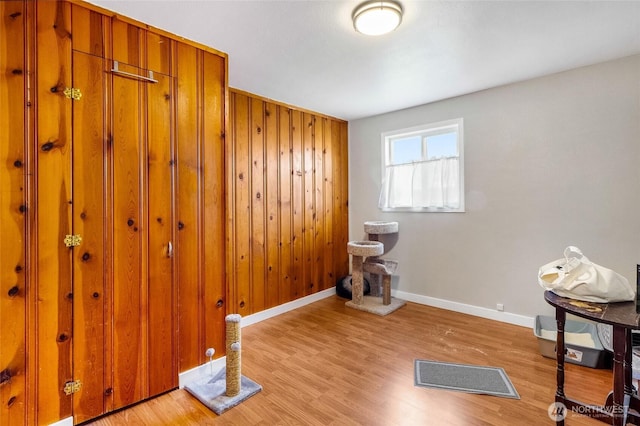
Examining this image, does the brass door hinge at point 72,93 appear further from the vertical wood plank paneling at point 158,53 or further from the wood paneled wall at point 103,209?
the vertical wood plank paneling at point 158,53

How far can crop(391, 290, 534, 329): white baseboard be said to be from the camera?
10.4 ft

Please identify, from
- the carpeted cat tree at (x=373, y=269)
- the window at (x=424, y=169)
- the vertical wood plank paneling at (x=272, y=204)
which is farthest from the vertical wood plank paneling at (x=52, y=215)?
the window at (x=424, y=169)

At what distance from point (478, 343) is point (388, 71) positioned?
2617mm

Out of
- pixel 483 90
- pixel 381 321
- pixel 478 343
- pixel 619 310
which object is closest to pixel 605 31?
pixel 483 90

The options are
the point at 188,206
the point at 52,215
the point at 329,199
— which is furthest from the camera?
the point at 329,199

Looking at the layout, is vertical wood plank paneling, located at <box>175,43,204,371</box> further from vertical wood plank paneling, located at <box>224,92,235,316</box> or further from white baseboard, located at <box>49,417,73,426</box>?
vertical wood plank paneling, located at <box>224,92,235,316</box>

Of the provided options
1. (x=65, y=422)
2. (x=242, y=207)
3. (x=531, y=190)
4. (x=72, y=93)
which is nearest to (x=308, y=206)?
(x=242, y=207)

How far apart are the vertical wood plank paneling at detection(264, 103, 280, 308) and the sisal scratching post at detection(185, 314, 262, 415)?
1.42 metres

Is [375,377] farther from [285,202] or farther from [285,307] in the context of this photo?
[285,202]

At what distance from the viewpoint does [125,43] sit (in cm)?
194

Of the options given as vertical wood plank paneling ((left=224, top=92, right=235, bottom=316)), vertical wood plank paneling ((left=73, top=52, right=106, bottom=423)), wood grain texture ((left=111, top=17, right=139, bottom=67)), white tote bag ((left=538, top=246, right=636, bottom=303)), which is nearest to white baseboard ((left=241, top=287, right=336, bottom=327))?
vertical wood plank paneling ((left=224, top=92, right=235, bottom=316))

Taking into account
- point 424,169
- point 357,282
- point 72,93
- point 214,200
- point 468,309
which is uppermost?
point 72,93

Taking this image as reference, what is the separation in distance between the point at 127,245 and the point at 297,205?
7.34ft

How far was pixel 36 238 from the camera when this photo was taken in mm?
1646
